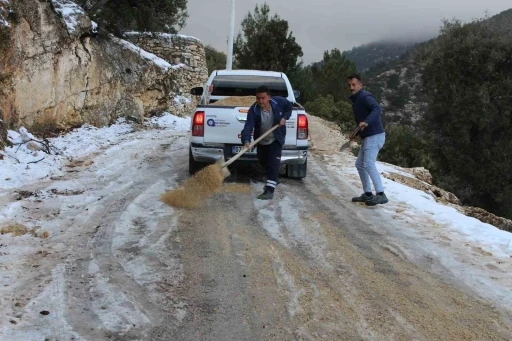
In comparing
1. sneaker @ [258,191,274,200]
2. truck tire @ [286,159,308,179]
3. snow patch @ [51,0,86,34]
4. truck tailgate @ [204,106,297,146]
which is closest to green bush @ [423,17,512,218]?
truck tire @ [286,159,308,179]

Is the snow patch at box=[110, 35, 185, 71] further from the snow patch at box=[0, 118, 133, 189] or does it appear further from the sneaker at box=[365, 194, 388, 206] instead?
the sneaker at box=[365, 194, 388, 206]

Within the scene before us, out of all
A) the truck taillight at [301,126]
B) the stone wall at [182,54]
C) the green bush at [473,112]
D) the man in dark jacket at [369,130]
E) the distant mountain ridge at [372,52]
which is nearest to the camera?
the man in dark jacket at [369,130]

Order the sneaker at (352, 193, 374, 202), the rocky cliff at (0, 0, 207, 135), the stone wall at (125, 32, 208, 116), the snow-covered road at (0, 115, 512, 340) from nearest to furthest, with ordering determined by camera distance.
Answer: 1. the snow-covered road at (0, 115, 512, 340)
2. the sneaker at (352, 193, 374, 202)
3. the rocky cliff at (0, 0, 207, 135)
4. the stone wall at (125, 32, 208, 116)

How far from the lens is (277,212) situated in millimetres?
5965

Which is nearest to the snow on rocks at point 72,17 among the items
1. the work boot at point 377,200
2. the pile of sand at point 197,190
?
the pile of sand at point 197,190

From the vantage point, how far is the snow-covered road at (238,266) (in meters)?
3.22

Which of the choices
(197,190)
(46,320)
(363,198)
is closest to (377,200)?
(363,198)

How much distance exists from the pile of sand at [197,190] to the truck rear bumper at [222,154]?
0.93 m

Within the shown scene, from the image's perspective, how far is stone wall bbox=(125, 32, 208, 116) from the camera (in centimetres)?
2101

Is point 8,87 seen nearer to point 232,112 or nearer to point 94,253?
point 232,112

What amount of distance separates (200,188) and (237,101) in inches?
87.9

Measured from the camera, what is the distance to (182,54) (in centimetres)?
2253

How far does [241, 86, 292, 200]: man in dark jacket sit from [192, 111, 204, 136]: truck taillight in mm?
989

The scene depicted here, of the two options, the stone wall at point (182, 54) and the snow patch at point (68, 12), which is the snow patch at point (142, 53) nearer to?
the snow patch at point (68, 12)
